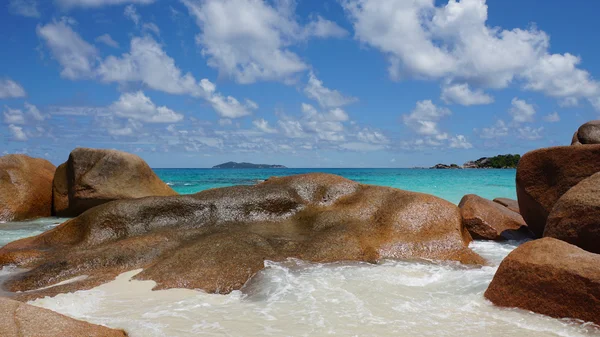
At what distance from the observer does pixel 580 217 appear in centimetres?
749

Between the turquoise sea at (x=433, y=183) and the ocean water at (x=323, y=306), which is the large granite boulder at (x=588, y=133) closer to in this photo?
the ocean water at (x=323, y=306)

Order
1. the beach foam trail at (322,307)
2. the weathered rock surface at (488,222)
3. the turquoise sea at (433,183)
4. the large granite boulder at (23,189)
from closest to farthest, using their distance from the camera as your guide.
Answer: the beach foam trail at (322,307)
the weathered rock surface at (488,222)
the large granite boulder at (23,189)
the turquoise sea at (433,183)

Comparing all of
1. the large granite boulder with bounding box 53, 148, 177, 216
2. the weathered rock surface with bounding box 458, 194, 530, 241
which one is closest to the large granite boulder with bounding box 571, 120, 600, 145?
the weathered rock surface with bounding box 458, 194, 530, 241

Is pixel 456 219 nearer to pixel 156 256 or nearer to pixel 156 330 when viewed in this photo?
pixel 156 256

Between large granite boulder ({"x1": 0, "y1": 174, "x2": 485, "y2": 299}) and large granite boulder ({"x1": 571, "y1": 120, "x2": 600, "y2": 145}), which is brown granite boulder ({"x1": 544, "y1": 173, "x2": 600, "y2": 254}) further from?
large granite boulder ({"x1": 571, "y1": 120, "x2": 600, "y2": 145})

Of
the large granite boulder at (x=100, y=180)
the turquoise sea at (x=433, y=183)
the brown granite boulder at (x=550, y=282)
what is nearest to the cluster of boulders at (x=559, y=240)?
the brown granite boulder at (x=550, y=282)

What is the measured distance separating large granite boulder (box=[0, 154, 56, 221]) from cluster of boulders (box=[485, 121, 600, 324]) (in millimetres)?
14769

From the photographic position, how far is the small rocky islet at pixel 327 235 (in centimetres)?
554

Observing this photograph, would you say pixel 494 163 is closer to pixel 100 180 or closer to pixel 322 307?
pixel 100 180

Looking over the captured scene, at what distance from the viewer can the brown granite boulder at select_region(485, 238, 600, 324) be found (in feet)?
16.3

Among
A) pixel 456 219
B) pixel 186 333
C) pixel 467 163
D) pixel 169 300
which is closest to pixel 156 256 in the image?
pixel 169 300

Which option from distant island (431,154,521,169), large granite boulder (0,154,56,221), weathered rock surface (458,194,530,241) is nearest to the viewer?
weathered rock surface (458,194,530,241)

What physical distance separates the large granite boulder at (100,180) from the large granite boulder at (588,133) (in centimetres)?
1298

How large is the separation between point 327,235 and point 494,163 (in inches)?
3666
